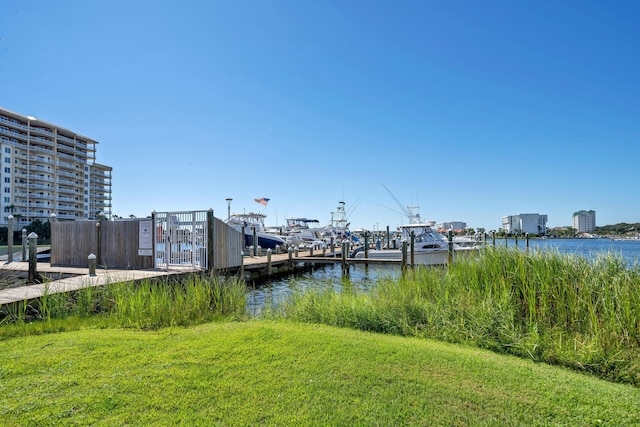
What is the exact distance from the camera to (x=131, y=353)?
4.77 metres

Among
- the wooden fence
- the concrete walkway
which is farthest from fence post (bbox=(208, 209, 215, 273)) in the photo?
the concrete walkway

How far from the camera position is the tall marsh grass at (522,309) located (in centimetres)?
529

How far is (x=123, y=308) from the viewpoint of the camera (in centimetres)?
723

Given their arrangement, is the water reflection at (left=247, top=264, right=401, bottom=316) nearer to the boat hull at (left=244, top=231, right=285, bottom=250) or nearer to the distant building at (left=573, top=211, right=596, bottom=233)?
the boat hull at (left=244, top=231, right=285, bottom=250)

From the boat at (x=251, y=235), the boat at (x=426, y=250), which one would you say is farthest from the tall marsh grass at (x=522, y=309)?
the boat at (x=251, y=235)

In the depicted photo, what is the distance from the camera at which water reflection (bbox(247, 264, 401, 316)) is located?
11680 mm

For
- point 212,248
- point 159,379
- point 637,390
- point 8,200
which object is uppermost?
point 8,200

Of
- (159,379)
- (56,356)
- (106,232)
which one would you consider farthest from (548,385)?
(106,232)

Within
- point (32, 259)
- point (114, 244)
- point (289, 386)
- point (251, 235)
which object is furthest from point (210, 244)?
point (251, 235)

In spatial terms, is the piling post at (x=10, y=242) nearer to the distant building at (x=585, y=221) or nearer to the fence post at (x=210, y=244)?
the fence post at (x=210, y=244)

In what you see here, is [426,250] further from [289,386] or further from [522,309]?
[289,386]

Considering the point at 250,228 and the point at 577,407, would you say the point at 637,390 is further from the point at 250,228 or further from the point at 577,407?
the point at 250,228

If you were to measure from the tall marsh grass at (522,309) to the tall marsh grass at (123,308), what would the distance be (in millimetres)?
1621

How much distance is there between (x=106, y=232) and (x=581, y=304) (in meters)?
15.0
